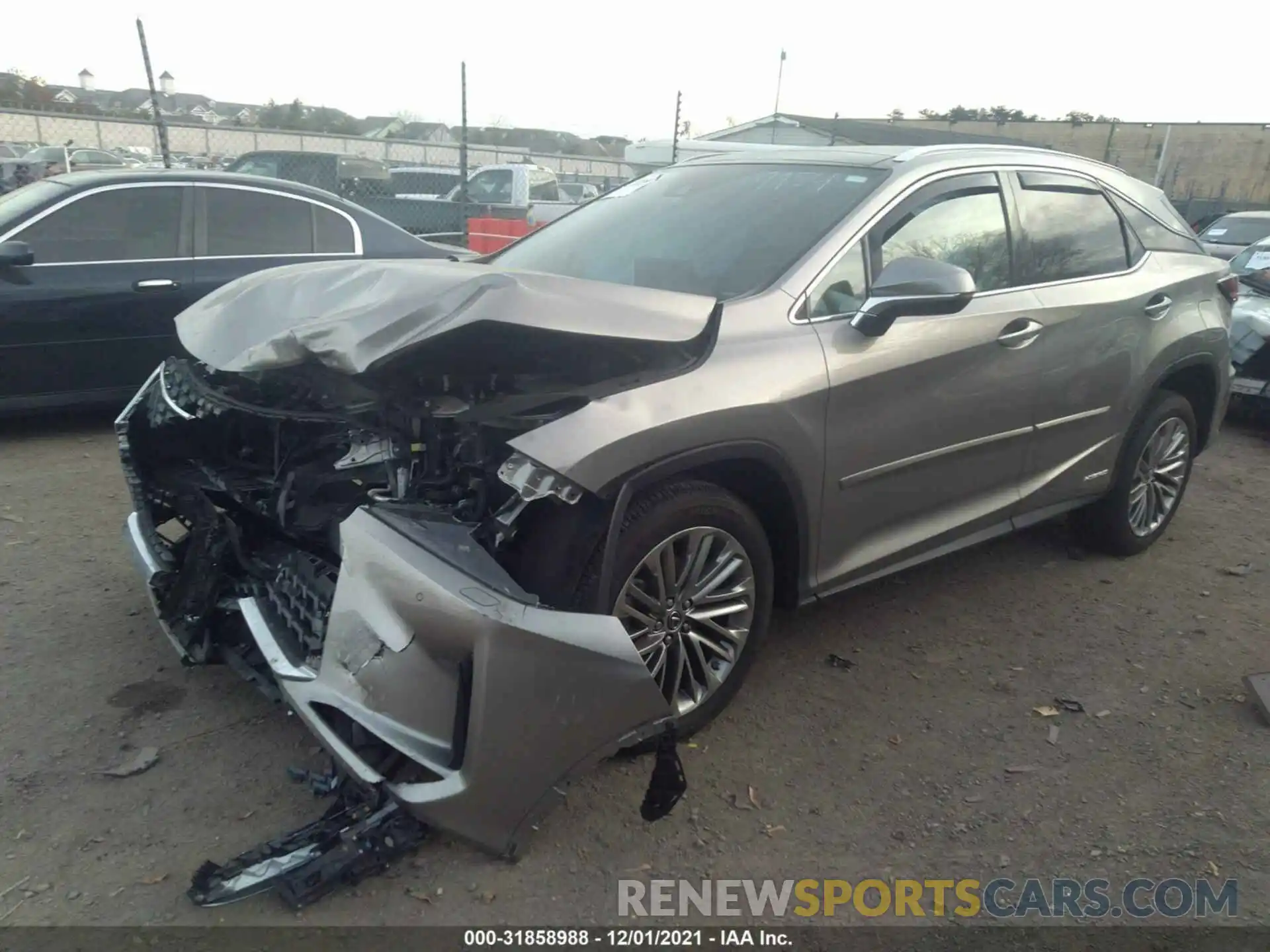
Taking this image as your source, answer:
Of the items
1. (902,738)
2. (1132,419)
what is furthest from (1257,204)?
(902,738)

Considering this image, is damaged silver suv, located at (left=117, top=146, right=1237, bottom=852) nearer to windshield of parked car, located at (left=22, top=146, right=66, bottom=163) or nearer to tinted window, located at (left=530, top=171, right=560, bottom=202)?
tinted window, located at (left=530, top=171, right=560, bottom=202)

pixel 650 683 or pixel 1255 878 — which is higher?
pixel 650 683

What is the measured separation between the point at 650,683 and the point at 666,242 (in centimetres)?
182

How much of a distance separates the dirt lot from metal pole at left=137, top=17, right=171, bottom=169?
5.98 m

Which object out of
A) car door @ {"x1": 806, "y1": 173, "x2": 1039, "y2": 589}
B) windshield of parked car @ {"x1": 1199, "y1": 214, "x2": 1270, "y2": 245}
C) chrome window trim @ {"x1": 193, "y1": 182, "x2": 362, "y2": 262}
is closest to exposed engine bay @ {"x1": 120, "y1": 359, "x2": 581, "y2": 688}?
car door @ {"x1": 806, "y1": 173, "x2": 1039, "y2": 589}

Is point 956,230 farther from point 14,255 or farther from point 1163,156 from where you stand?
point 1163,156

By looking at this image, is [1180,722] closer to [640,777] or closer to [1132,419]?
[1132,419]

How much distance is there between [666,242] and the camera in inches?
138

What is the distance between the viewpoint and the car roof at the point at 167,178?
18.5 ft

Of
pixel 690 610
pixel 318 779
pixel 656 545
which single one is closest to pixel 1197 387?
pixel 690 610

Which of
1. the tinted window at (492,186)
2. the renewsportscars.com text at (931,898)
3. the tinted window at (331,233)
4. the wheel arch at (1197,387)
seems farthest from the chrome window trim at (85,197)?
the tinted window at (492,186)

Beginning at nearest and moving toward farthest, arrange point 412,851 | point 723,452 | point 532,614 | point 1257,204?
point 532,614, point 412,851, point 723,452, point 1257,204

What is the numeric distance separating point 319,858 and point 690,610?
1.21m

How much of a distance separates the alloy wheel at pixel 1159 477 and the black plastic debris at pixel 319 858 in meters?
3.78
